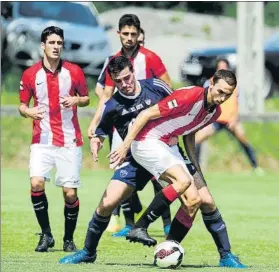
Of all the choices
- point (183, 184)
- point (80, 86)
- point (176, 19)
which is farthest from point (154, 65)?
point (176, 19)

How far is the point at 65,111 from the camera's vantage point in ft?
39.8

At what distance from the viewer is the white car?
27.2m

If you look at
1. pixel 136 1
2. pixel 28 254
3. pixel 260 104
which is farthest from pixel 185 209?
pixel 136 1

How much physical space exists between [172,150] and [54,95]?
5.79 ft

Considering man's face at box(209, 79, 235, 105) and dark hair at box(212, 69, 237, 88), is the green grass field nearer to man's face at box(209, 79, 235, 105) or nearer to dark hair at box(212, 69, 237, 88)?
man's face at box(209, 79, 235, 105)

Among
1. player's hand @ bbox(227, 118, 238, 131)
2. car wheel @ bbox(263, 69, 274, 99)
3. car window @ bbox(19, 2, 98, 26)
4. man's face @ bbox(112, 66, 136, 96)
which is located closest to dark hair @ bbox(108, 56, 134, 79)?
man's face @ bbox(112, 66, 136, 96)

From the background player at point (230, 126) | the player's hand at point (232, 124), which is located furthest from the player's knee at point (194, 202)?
the player's hand at point (232, 124)

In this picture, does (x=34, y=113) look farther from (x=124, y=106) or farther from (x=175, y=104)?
(x=175, y=104)

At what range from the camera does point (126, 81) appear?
10516 mm

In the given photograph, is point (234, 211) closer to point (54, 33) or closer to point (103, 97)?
point (103, 97)

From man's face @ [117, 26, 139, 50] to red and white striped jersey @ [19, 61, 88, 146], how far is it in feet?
2.73

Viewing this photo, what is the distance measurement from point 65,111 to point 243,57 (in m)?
12.0

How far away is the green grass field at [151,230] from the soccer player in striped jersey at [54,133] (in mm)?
384

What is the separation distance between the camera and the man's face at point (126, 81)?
34.3 ft
